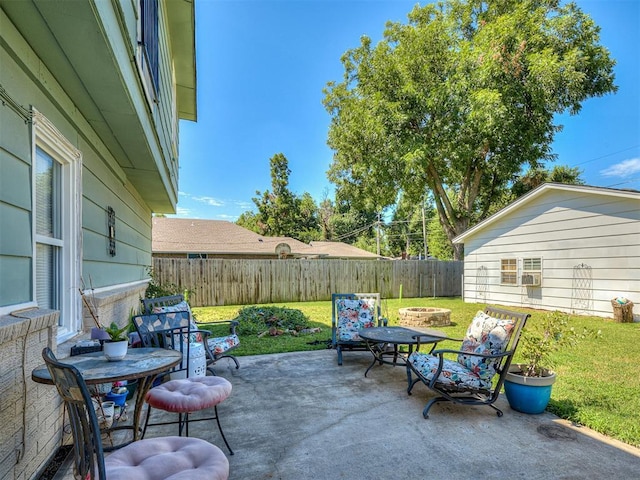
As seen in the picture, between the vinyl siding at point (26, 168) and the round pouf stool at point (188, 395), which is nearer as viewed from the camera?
the vinyl siding at point (26, 168)

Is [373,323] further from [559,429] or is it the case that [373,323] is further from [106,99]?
[106,99]

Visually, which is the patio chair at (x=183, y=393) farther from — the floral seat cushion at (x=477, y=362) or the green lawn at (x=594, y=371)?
the green lawn at (x=594, y=371)

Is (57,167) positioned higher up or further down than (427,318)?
higher up

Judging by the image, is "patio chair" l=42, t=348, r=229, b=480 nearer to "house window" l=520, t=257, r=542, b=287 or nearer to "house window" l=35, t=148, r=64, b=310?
"house window" l=35, t=148, r=64, b=310

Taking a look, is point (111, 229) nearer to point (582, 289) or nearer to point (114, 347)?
point (114, 347)

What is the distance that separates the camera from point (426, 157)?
1275 centimetres

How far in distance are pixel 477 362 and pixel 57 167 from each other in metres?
4.06

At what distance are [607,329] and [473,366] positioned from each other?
19.2 feet

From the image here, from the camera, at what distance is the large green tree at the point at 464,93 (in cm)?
1191

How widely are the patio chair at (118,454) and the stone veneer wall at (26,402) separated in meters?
0.48

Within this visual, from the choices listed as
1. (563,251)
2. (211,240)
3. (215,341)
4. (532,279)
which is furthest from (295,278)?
(215,341)

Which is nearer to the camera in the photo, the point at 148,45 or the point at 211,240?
the point at 148,45

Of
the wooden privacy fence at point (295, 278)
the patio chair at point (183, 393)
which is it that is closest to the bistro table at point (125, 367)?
the patio chair at point (183, 393)

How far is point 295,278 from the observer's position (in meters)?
12.8
